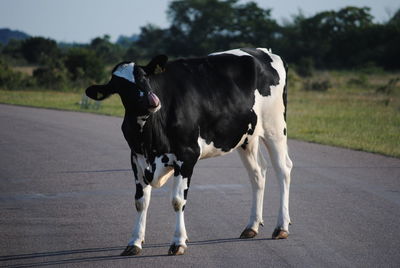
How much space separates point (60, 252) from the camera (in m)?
6.07

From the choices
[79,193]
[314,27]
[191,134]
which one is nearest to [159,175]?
[191,134]

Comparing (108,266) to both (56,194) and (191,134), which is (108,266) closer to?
(191,134)

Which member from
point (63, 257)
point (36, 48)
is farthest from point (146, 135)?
point (36, 48)

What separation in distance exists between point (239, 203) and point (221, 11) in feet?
199

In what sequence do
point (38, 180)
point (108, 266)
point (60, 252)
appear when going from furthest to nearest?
point (38, 180) → point (60, 252) → point (108, 266)

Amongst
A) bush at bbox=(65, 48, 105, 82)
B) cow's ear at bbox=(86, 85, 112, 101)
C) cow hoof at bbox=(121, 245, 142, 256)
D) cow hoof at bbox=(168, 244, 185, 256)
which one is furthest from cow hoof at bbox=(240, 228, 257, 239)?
bush at bbox=(65, 48, 105, 82)

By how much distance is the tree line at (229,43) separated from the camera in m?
38.6

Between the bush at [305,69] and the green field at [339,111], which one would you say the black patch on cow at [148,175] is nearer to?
Result: the green field at [339,111]

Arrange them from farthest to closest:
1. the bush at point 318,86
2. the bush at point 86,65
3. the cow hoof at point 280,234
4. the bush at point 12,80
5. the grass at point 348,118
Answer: the bush at point 86,65, the bush at point 12,80, the bush at point 318,86, the grass at point 348,118, the cow hoof at point 280,234

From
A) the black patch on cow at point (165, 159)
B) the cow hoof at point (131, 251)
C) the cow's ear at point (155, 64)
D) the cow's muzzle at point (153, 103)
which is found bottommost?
the cow hoof at point (131, 251)

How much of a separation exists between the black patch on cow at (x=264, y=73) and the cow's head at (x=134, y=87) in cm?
135

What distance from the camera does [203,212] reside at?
771 cm

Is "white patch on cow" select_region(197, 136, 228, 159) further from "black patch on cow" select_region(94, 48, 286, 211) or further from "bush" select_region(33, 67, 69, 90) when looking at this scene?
"bush" select_region(33, 67, 69, 90)

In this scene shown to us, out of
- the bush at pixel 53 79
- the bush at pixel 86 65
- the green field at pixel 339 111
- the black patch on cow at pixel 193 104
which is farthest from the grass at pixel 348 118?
the bush at pixel 53 79
